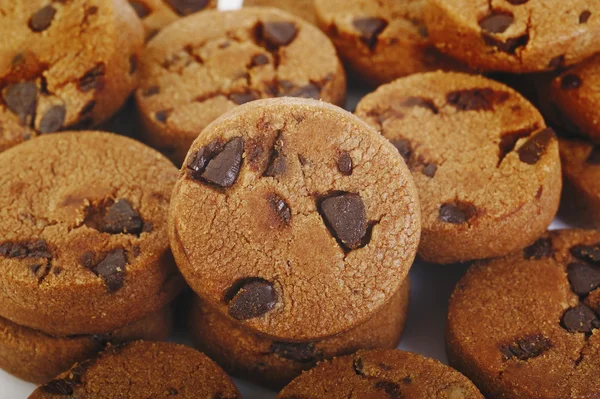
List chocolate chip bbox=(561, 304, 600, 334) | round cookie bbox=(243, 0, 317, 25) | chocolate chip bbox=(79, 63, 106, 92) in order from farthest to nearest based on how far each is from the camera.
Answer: round cookie bbox=(243, 0, 317, 25)
chocolate chip bbox=(79, 63, 106, 92)
chocolate chip bbox=(561, 304, 600, 334)

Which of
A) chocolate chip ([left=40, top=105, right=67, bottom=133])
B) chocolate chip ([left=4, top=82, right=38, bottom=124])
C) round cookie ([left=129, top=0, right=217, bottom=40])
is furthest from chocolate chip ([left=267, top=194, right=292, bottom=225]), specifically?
round cookie ([left=129, top=0, right=217, bottom=40])

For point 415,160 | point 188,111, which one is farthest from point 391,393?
point 188,111

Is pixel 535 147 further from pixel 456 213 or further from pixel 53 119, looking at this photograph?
pixel 53 119

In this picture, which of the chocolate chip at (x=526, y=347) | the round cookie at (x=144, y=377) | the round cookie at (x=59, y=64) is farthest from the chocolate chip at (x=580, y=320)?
the round cookie at (x=59, y=64)

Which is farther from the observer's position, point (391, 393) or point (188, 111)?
point (188, 111)

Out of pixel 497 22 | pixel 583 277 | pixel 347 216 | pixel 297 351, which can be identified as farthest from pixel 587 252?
pixel 297 351

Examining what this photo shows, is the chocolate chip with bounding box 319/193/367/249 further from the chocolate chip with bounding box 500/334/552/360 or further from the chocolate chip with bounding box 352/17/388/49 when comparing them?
the chocolate chip with bounding box 352/17/388/49

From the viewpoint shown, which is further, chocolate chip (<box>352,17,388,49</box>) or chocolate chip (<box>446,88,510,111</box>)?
chocolate chip (<box>352,17,388,49</box>)

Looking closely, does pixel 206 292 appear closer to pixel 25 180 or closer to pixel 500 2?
pixel 25 180
